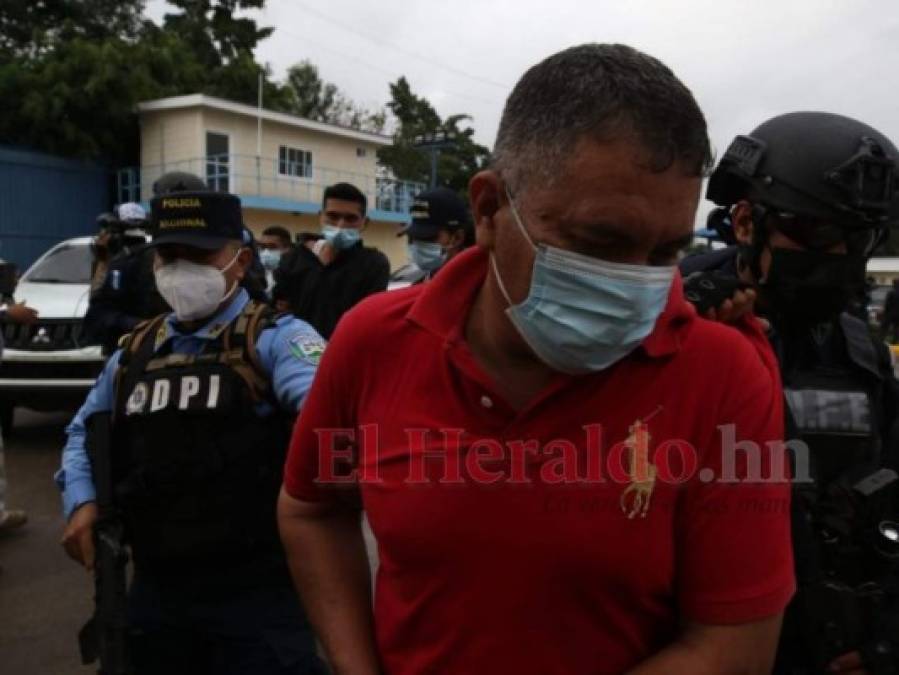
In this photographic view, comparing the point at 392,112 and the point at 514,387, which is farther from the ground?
the point at 392,112

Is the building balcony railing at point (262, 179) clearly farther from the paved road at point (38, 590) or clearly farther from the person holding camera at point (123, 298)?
the person holding camera at point (123, 298)

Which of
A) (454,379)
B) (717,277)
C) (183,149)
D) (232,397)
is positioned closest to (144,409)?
(232,397)

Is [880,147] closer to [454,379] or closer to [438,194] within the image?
[454,379]

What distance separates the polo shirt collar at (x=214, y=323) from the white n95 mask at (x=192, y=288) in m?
0.03

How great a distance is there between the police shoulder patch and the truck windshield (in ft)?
20.4

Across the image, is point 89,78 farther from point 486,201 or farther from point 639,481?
point 639,481

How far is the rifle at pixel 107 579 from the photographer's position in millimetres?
2062

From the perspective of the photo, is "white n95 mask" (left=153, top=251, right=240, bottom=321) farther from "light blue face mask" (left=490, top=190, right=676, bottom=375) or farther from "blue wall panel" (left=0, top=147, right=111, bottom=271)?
"blue wall panel" (left=0, top=147, right=111, bottom=271)

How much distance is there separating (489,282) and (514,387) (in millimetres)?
199

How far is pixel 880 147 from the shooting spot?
77.1 inches

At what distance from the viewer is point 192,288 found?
7.66ft

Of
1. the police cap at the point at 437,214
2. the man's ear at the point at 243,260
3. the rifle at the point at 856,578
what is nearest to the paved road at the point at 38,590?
the man's ear at the point at 243,260

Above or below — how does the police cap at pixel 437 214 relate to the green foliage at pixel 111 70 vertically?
below

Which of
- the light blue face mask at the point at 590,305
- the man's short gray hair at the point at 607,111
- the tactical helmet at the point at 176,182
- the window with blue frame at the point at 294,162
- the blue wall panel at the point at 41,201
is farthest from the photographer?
the window with blue frame at the point at 294,162
